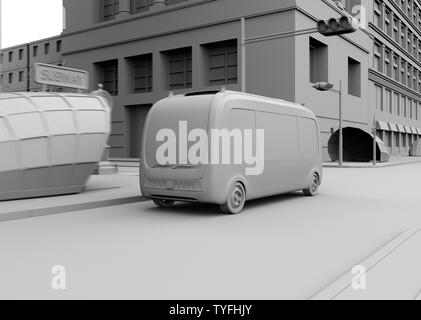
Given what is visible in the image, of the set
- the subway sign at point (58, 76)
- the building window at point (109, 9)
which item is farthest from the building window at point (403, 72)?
the subway sign at point (58, 76)

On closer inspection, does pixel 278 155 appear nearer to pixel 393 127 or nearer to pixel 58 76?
pixel 58 76

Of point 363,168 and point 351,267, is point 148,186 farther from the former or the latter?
point 363,168

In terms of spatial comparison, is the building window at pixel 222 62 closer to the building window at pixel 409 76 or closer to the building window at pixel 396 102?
the building window at pixel 396 102

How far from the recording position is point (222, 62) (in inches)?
1222

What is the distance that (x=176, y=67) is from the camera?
111 feet

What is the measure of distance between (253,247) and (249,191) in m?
3.11

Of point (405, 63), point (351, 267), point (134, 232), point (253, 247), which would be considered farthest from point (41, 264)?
point (405, 63)

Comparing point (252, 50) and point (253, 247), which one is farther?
point (252, 50)

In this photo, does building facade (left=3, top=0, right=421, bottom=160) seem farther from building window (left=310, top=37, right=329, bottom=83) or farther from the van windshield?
the van windshield

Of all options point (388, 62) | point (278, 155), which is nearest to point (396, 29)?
point (388, 62)

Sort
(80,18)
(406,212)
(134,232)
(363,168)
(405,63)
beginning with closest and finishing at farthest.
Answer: (134,232), (406,212), (363,168), (80,18), (405,63)

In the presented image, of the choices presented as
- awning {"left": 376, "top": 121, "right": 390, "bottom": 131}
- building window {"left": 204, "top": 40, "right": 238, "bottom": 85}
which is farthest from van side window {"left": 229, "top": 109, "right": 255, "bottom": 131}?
awning {"left": 376, "top": 121, "right": 390, "bottom": 131}

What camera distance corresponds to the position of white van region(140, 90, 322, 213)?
751 cm

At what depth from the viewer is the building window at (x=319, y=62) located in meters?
31.0
